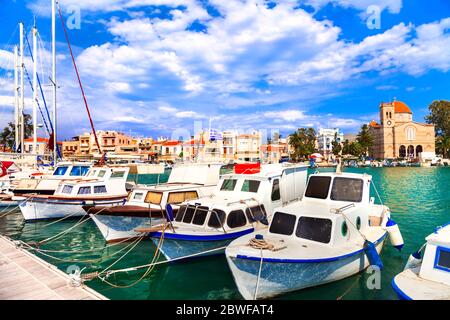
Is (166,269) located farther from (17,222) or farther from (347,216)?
(17,222)

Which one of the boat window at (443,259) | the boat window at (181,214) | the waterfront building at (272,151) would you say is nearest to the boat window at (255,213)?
the boat window at (181,214)

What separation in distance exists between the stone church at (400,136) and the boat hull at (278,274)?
138 metres

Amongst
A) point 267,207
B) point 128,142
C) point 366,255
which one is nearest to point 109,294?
point 267,207

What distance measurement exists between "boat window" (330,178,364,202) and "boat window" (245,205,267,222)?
3.24 metres

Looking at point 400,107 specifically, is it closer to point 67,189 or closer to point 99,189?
point 99,189

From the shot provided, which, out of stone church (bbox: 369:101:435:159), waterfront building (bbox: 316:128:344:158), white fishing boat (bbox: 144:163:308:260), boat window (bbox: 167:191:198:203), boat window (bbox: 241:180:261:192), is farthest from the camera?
waterfront building (bbox: 316:128:344:158)

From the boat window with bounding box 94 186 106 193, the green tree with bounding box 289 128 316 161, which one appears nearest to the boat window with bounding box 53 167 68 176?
the boat window with bounding box 94 186 106 193

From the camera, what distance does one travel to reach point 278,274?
9008mm

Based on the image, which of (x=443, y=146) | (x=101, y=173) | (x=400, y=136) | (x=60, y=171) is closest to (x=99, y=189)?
(x=101, y=173)

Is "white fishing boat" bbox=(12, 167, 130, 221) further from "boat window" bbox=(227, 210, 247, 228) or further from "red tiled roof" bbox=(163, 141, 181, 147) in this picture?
"red tiled roof" bbox=(163, 141, 181, 147)

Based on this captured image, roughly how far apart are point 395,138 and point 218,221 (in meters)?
141

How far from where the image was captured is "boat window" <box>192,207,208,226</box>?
12.8 metres

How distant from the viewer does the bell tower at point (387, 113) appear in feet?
432

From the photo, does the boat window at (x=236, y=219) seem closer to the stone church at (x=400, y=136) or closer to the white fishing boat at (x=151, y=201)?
the white fishing boat at (x=151, y=201)
